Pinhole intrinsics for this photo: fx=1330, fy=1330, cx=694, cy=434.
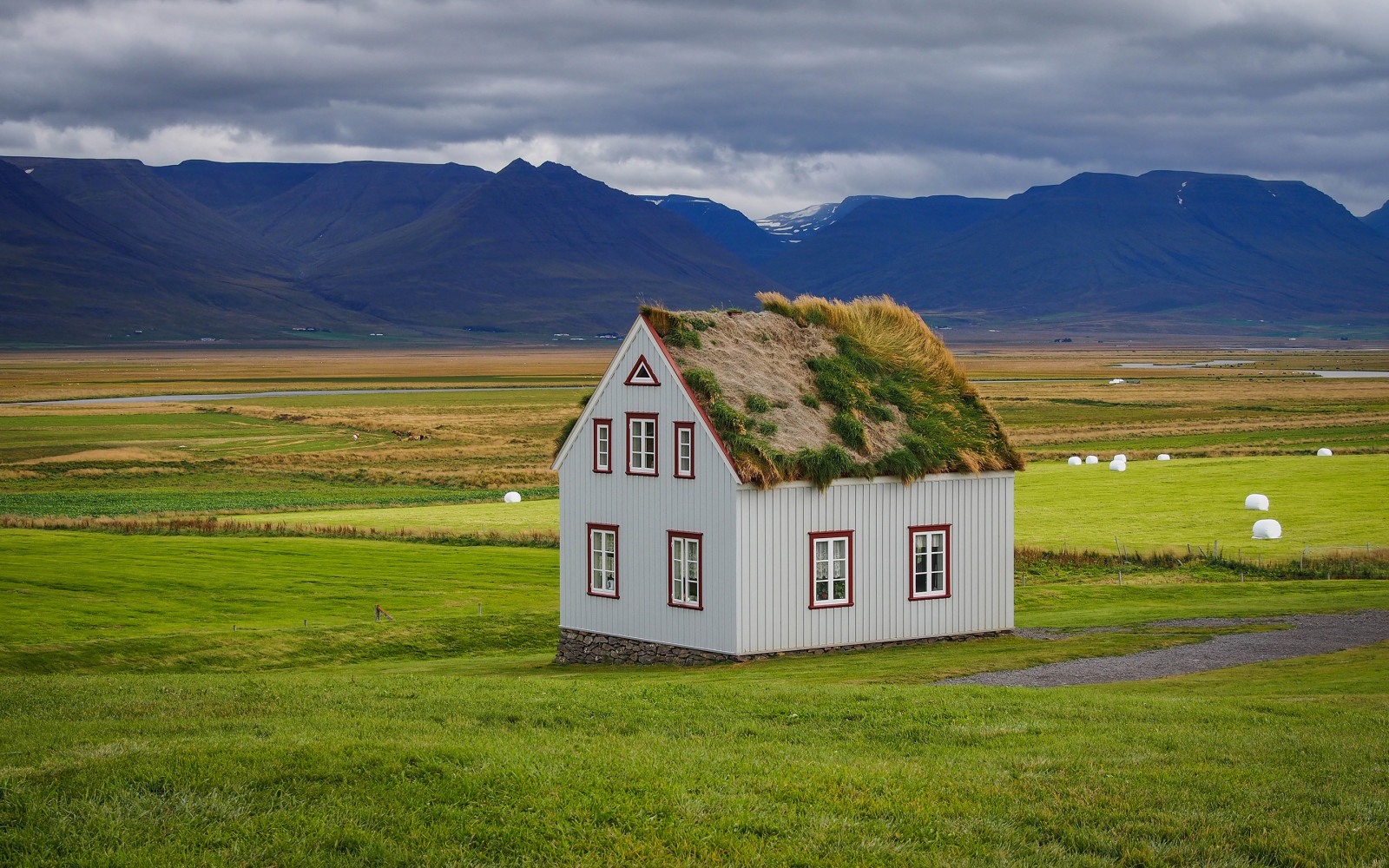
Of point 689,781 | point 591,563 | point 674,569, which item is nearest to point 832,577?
point 674,569

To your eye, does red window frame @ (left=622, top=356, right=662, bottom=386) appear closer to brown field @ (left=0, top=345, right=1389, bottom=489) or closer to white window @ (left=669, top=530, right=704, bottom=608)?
white window @ (left=669, top=530, right=704, bottom=608)

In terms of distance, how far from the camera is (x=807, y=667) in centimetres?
3019

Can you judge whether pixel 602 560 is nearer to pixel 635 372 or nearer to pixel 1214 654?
pixel 635 372

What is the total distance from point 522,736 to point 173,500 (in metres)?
69.3

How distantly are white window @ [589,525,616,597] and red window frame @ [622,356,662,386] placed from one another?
12.6 feet

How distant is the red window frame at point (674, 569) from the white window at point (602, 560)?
2.06 m

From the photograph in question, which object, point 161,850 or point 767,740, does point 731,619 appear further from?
point 161,850

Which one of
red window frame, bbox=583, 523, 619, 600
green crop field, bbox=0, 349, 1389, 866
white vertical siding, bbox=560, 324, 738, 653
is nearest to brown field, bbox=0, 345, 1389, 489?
green crop field, bbox=0, 349, 1389, 866

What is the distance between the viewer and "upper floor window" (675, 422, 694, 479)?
33.3 metres

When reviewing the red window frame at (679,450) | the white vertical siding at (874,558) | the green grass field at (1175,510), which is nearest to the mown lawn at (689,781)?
the white vertical siding at (874,558)

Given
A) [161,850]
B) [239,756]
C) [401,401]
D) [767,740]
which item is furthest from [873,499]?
[401,401]

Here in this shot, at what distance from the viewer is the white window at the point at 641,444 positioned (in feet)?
113

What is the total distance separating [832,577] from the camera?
3347cm

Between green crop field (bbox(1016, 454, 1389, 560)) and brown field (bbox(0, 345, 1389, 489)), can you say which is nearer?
green crop field (bbox(1016, 454, 1389, 560))
